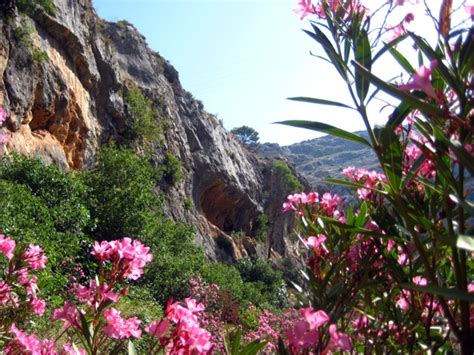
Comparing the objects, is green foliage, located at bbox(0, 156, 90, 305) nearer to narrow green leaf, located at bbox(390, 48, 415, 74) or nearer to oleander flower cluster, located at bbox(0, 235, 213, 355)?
oleander flower cluster, located at bbox(0, 235, 213, 355)

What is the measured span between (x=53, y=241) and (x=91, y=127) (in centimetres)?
588

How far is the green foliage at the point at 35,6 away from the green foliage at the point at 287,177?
615 inches

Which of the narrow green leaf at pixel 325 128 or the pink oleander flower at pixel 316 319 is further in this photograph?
the narrow green leaf at pixel 325 128

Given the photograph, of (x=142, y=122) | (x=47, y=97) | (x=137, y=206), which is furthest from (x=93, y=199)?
(x=142, y=122)

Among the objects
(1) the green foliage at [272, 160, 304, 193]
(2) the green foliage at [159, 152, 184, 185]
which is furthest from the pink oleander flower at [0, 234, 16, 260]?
(1) the green foliage at [272, 160, 304, 193]

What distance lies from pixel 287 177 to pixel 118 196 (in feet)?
50.8

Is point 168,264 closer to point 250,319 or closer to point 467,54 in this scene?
point 250,319

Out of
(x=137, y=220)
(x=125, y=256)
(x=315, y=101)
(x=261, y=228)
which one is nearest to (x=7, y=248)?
(x=125, y=256)

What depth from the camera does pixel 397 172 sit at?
981 millimetres

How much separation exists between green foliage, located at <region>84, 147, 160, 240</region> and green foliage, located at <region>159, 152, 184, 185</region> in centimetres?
378

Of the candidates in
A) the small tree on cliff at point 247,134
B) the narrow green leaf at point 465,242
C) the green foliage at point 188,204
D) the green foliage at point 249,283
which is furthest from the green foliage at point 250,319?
the small tree on cliff at point 247,134

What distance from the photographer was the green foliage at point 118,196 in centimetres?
946

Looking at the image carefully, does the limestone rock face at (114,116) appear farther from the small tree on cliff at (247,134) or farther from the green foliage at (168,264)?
the small tree on cliff at (247,134)

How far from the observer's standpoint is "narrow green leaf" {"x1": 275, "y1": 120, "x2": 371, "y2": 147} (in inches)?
44.2
